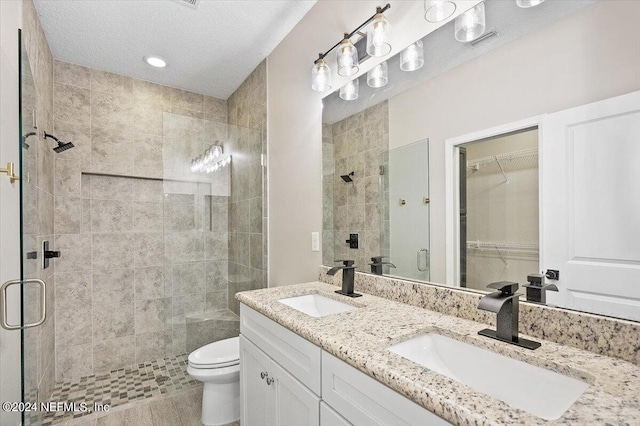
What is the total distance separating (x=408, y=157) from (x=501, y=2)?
636 millimetres

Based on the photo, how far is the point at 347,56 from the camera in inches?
65.1

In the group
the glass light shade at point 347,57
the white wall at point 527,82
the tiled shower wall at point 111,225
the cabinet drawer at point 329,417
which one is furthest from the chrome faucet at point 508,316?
the tiled shower wall at point 111,225

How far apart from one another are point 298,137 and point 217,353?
161 cm

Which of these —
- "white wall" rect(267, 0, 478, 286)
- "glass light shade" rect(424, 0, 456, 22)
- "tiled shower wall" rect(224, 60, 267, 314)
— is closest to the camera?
"glass light shade" rect(424, 0, 456, 22)

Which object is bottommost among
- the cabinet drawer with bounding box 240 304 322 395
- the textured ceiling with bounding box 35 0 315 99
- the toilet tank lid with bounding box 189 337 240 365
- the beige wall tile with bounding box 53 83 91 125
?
the toilet tank lid with bounding box 189 337 240 365

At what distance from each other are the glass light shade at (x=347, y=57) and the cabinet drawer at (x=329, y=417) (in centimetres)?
154

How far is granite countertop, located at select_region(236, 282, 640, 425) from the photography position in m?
0.58

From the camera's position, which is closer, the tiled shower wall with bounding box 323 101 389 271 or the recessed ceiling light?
the tiled shower wall with bounding box 323 101 389 271

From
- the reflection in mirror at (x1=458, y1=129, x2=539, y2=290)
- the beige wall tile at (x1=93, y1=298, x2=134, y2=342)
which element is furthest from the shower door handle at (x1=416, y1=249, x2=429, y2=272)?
the beige wall tile at (x1=93, y1=298, x2=134, y2=342)

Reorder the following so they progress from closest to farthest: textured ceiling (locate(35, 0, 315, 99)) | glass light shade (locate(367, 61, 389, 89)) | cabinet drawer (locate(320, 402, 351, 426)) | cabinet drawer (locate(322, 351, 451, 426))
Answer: cabinet drawer (locate(322, 351, 451, 426)) → cabinet drawer (locate(320, 402, 351, 426)) → glass light shade (locate(367, 61, 389, 89)) → textured ceiling (locate(35, 0, 315, 99))

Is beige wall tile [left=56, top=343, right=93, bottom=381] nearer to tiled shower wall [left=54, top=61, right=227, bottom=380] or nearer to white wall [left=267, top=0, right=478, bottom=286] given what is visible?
tiled shower wall [left=54, top=61, right=227, bottom=380]

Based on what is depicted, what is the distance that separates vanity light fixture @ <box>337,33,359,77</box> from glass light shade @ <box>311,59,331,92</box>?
166mm

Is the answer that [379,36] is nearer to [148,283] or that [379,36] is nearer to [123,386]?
[148,283]

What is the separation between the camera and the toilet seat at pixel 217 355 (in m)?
1.98
